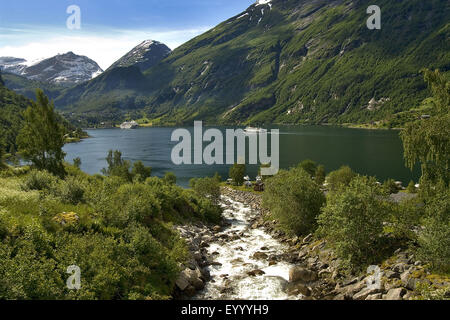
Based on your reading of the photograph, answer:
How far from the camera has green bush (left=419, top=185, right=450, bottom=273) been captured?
22.8 m

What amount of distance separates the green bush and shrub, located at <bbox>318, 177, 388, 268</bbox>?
178 inches

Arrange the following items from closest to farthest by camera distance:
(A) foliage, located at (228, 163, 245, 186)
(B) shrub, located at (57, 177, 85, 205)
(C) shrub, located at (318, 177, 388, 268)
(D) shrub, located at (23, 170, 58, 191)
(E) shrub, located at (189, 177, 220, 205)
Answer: (C) shrub, located at (318, 177, 388, 268)
(B) shrub, located at (57, 177, 85, 205)
(D) shrub, located at (23, 170, 58, 191)
(E) shrub, located at (189, 177, 220, 205)
(A) foliage, located at (228, 163, 245, 186)

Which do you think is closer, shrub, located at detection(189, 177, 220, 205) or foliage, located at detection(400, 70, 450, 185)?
foliage, located at detection(400, 70, 450, 185)

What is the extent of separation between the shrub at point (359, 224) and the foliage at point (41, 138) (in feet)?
129

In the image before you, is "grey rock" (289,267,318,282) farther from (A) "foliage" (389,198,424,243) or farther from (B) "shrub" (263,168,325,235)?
(B) "shrub" (263,168,325,235)

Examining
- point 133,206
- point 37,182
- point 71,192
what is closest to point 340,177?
point 133,206

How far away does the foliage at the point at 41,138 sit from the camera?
4275 centimetres

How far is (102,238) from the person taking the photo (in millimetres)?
25328

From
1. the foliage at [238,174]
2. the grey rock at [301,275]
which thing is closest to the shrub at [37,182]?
the grey rock at [301,275]

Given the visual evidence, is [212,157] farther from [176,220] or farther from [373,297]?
[373,297]

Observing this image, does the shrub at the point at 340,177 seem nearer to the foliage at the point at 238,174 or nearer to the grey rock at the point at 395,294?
the foliage at the point at 238,174

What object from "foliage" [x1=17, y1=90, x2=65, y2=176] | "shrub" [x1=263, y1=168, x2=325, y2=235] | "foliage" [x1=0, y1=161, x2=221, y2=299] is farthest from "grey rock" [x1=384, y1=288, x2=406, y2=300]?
"foliage" [x1=17, y1=90, x2=65, y2=176]
